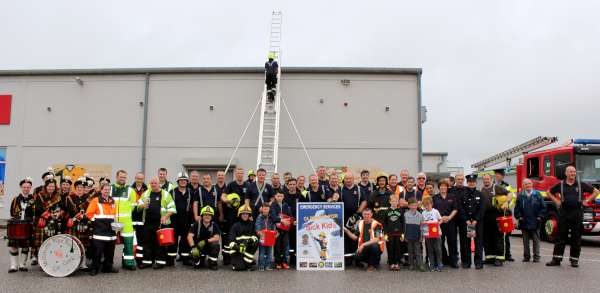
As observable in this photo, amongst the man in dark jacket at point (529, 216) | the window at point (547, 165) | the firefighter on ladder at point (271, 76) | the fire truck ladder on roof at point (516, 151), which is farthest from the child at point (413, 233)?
the firefighter on ladder at point (271, 76)

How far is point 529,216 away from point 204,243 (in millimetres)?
6840

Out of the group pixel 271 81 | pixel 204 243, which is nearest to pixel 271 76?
pixel 271 81

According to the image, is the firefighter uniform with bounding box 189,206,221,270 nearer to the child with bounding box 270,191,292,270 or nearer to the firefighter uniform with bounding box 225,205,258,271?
the firefighter uniform with bounding box 225,205,258,271

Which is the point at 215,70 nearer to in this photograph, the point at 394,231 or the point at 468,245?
the point at 394,231

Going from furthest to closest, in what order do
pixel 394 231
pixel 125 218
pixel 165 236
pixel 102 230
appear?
pixel 394 231
pixel 165 236
pixel 125 218
pixel 102 230

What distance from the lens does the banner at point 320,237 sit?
366 inches

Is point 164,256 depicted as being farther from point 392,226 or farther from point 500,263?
point 500,263

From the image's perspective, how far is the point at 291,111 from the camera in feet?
64.6

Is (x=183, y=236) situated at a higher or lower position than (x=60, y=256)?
higher

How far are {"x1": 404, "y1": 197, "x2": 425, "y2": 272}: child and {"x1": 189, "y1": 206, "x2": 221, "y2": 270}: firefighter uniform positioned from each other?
11.7ft

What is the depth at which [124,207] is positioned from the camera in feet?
29.6

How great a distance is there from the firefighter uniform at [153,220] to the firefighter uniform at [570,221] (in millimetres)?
7566

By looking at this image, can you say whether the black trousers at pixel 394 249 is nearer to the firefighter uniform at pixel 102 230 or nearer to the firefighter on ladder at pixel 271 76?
the firefighter uniform at pixel 102 230

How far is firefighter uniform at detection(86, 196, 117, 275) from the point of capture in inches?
338
